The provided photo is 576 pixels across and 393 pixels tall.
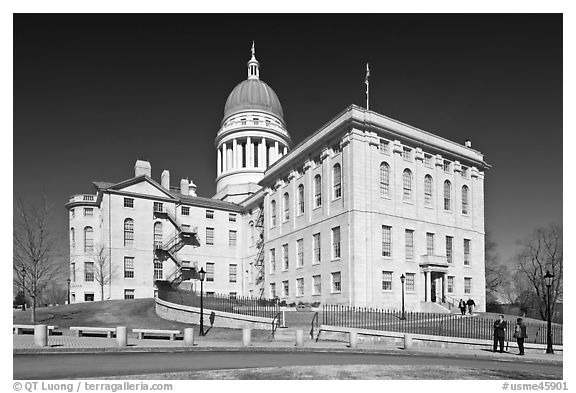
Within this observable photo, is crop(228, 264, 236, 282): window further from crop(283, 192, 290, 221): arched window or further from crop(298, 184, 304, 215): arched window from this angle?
crop(298, 184, 304, 215): arched window

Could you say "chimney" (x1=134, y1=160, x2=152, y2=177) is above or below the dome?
below

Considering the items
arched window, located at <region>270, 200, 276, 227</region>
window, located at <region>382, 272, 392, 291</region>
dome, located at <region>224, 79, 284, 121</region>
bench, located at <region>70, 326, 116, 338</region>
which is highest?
dome, located at <region>224, 79, 284, 121</region>

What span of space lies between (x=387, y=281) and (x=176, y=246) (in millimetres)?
30425

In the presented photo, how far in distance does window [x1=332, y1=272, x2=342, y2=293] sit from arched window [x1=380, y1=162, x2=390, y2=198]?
807cm

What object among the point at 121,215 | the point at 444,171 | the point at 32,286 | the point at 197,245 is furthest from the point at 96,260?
the point at 444,171

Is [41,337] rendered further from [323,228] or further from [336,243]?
[323,228]

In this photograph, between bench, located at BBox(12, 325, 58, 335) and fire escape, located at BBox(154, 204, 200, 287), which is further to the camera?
fire escape, located at BBox(154, 204, 200, 287)

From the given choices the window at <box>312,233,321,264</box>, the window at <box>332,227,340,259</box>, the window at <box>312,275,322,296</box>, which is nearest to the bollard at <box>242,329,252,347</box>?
the window at <box>332,227,340,259</box>

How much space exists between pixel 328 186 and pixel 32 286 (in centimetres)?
2549

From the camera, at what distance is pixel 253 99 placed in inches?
3319

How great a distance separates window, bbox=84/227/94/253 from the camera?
6034 centimetres

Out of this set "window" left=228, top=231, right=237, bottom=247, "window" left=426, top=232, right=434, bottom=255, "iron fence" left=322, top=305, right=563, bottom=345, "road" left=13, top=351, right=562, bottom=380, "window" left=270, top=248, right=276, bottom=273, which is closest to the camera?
"road" left=13, top=351, right=562, bottom=380
